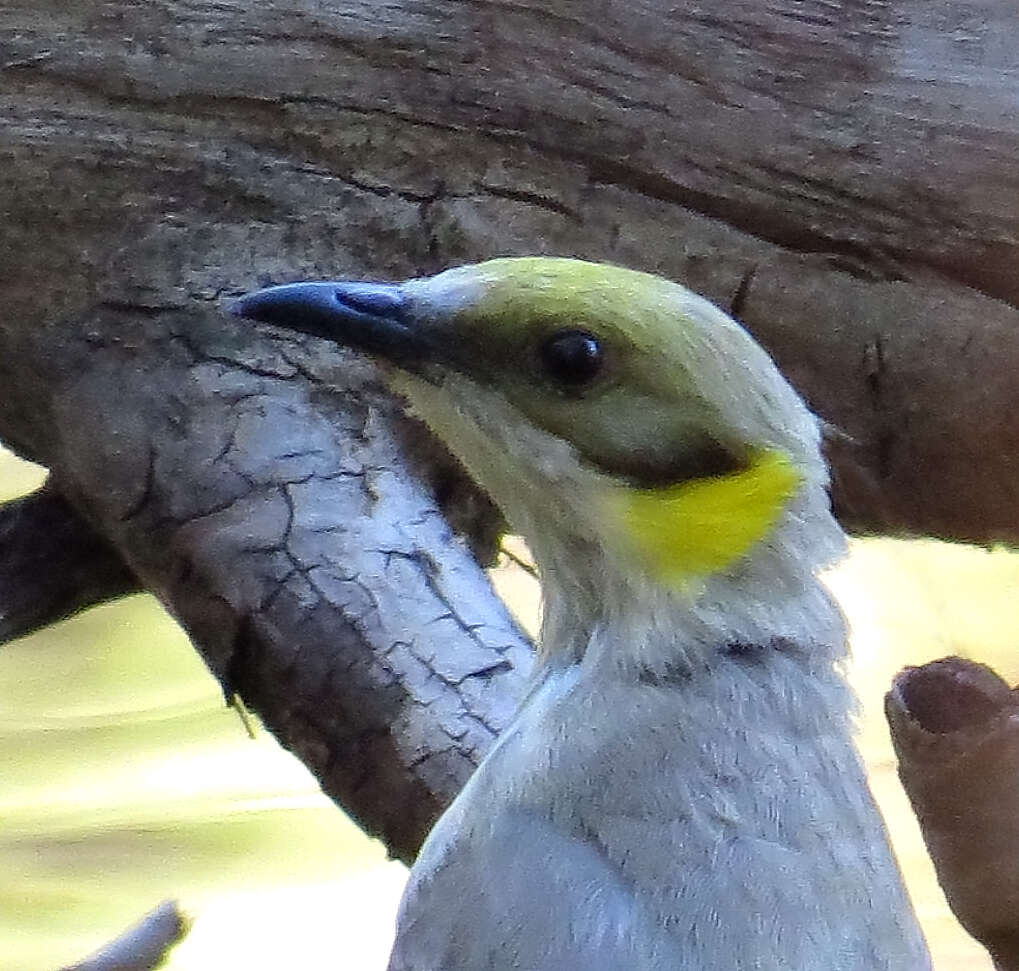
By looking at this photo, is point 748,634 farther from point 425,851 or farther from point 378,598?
point 378,598

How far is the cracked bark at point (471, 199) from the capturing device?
1.54 metres

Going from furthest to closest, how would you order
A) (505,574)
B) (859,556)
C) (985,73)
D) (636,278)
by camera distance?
(859,556)
(505,574)
(985,73)
(636,278)

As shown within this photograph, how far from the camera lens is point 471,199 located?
5.25ft

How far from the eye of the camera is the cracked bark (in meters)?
1.54

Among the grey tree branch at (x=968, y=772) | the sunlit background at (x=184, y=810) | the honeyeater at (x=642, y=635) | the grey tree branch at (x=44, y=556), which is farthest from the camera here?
the sunlit background at (x=184, y=810)

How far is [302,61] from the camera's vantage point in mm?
1587

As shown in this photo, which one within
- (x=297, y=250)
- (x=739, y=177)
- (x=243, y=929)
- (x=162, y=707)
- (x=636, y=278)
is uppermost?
(x=636, y=278)

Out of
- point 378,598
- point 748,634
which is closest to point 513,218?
point 378,598

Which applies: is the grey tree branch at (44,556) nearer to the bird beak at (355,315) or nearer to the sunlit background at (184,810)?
the bird beak at (355,315)

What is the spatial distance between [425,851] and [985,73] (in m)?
1.02

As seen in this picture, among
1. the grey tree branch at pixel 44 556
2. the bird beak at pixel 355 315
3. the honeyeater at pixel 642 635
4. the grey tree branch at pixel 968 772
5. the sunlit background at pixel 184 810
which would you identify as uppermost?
the bird beak at pixel 355 315

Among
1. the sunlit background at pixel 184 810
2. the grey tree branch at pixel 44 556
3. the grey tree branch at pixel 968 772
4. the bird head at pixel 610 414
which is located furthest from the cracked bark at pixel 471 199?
the sunlit background at pixel 184 810

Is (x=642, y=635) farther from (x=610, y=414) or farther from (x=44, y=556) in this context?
(x=44, y=556)

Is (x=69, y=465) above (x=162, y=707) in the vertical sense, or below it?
above
